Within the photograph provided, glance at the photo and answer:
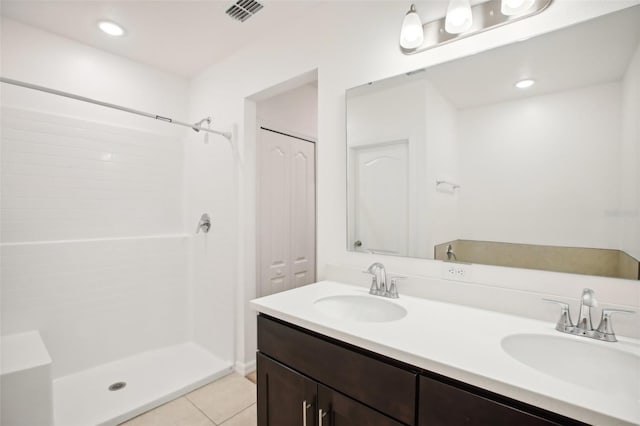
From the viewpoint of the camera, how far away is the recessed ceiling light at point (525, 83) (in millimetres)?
1203

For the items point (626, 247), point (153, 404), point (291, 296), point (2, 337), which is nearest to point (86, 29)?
point (2, 337)

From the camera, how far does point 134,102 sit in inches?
106

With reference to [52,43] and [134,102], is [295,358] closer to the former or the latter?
[134,102]

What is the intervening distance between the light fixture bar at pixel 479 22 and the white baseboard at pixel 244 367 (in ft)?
8.08

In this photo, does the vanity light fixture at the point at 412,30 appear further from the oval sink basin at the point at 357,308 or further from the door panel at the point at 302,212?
the door panel at the point at 302,212

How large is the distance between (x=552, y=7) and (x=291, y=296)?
5.30 ft

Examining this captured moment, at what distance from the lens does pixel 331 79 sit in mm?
1845

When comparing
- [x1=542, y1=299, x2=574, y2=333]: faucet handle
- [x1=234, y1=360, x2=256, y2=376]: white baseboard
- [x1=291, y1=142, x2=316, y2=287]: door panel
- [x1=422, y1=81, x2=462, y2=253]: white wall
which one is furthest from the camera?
[x1=291, y1=142, x2=316, y2=287]: door panel

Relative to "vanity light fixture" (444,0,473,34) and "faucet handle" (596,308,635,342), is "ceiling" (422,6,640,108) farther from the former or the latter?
"faucet handle" (596,308,635,342)

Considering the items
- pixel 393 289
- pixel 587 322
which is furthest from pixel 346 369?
pixel 587 322

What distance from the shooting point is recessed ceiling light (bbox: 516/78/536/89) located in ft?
3.95

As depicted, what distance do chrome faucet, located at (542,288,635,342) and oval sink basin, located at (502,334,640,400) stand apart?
4 centimetres

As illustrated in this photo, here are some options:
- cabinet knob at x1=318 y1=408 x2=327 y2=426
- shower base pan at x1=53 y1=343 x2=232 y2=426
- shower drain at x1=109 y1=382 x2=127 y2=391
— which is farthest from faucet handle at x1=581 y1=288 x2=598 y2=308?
shower drain at x1=109 y1=382 x2=127 y2=391

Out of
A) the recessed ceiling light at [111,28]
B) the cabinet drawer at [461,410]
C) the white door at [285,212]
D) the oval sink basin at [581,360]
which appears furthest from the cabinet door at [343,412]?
the recessed ceiling light at [111,28]
